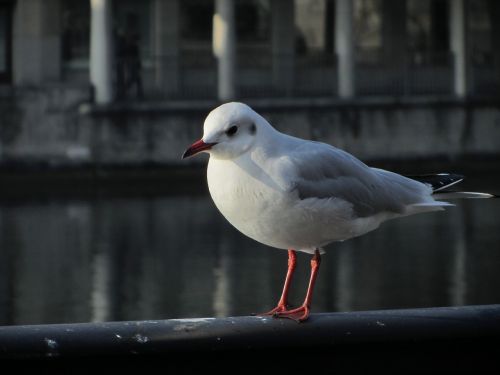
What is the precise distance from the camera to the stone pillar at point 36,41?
43594 mm

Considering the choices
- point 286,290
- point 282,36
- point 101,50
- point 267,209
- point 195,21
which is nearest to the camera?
point 267,209

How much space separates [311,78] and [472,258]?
2341 centimetres

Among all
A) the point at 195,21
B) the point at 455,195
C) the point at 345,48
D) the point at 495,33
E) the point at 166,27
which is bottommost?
the point at 455,195

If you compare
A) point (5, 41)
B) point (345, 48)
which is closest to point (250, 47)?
point (345, 48)

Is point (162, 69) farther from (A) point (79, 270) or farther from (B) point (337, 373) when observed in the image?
(B) point (337, 373)

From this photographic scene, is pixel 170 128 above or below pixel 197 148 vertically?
below

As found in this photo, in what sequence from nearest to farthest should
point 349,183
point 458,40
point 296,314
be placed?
1. point 296,314
2. point 349,183
3. point 458,40

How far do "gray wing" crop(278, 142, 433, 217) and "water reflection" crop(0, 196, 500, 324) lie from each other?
9.88 m

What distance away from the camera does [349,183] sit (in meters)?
6.89

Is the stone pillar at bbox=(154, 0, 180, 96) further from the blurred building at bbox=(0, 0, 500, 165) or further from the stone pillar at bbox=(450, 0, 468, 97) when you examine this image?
the stone pillar at bbox=(450, 0, 468, 97)

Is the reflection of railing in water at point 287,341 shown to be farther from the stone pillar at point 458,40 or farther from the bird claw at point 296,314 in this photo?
the stone pillar at point 458,40

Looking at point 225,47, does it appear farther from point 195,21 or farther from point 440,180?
point 440,180

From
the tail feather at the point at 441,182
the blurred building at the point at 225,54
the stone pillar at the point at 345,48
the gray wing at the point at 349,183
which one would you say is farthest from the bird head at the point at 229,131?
the stone pillar at the point at 345,48

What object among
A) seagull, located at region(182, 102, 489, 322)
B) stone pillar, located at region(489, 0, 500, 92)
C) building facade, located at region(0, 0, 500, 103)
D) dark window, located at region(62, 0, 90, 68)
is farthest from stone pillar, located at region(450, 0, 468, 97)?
seagull, located at region(182, 102, 489, 322)
